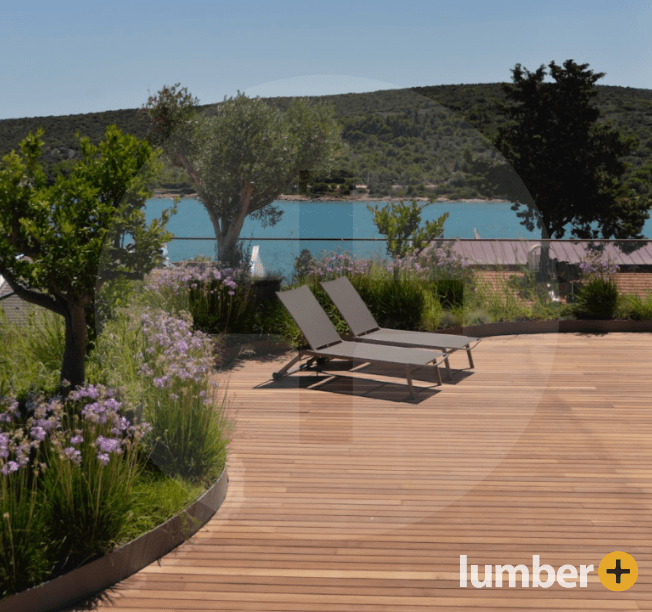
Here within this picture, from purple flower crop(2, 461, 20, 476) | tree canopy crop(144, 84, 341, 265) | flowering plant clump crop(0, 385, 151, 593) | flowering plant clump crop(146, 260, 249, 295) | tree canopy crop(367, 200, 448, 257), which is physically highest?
tree canopy crop(144, 84, 341, 265)

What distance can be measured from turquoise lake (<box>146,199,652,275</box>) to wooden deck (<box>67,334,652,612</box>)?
2905mm

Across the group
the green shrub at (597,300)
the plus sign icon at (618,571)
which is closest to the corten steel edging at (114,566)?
the plus sign icon at (618,571)

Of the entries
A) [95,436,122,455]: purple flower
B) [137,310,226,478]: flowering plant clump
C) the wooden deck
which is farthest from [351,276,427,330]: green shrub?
[95,436,122,455]: purple flower

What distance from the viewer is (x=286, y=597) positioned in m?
2.63

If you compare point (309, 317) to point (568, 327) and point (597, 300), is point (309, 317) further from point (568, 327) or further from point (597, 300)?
point (597, 300)

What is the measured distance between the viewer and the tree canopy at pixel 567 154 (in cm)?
1656

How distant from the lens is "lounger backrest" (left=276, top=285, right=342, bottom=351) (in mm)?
6004

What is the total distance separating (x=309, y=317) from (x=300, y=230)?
134 inches

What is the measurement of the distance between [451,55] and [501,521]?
1126 centimetres

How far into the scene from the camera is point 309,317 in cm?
620

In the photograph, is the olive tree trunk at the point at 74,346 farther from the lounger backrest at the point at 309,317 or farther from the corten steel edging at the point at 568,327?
the corten steel edging at the point at 568,327

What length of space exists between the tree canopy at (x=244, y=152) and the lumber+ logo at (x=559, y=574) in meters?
6.15

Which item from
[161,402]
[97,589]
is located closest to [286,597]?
[97,589]

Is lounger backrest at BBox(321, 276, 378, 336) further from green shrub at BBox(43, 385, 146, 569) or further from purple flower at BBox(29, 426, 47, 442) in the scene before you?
purple flower at BBox(29, 426, 47, 442)
